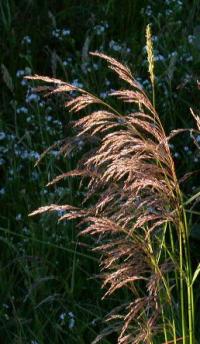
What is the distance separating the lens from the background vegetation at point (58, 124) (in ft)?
11.4

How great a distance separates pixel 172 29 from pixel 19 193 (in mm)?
1575

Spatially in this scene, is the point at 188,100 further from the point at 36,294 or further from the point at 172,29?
the point at 36,294

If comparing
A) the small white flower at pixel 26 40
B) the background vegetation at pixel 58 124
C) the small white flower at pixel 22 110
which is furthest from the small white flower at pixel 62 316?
the small white flower at pixel 26 40

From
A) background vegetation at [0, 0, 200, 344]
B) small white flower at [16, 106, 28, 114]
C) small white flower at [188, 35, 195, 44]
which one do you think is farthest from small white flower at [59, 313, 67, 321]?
small white flower at [188, 35, 195, 44]

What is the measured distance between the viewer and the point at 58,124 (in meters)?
4.41

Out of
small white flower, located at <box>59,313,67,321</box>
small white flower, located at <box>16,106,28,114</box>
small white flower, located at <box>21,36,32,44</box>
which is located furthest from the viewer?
small white flower, located at <box>21,36,32,44</box>

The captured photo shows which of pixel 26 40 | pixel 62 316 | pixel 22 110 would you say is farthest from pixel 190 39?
pixel 62 316

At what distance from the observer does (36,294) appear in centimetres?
353

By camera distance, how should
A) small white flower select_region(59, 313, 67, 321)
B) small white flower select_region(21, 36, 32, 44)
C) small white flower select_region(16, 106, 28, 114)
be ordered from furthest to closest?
small white flower select_region(21, 36, 32, 44) < small white flower select_region(16, 106, 28, 114) < small white flower select_region(59, 313, 67, 321)

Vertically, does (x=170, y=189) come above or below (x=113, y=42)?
above

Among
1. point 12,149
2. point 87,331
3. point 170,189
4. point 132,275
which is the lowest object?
point 87,331

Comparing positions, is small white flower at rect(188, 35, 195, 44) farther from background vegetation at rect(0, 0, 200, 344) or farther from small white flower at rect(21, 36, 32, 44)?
small white flower at rect(21, 36, 32, 44)

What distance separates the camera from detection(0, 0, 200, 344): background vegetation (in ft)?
11.4

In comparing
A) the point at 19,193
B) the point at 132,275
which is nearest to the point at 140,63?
the point at 19,193
